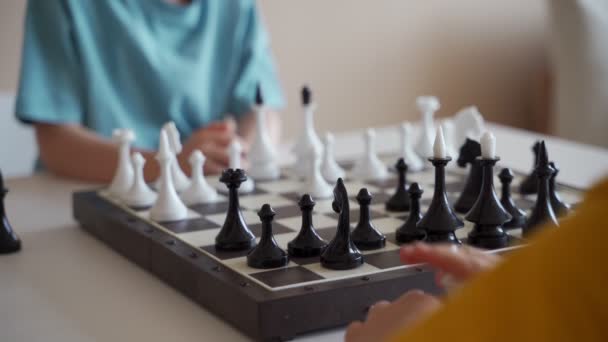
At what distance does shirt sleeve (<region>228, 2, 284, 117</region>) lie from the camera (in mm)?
2146

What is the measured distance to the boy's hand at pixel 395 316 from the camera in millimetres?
802

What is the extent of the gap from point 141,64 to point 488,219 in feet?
3.85

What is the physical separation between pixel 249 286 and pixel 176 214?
0.34 meters

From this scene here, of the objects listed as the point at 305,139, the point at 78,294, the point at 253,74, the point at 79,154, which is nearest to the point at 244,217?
the point at 78,294

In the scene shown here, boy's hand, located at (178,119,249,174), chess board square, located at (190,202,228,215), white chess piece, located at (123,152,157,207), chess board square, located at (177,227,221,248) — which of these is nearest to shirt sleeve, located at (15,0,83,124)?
boy's hand, located at (178,119,249,174)

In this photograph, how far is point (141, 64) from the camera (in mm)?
2061

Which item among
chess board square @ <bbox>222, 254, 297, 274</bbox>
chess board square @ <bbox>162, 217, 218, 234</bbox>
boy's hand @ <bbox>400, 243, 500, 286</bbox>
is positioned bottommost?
chess board square @ <bbox>222, 254, 297, 274</bbox>

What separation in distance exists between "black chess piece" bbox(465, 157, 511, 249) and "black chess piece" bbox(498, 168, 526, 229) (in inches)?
2.1

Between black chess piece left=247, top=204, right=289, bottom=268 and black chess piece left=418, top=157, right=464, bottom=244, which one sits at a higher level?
black chess piece left=418, top=157, right=464, bottom=244

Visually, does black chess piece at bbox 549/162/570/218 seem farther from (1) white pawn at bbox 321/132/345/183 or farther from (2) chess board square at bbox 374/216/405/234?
(1) white pawn at bbox 321/132/345/183

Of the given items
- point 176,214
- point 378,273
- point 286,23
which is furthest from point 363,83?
point 378,273

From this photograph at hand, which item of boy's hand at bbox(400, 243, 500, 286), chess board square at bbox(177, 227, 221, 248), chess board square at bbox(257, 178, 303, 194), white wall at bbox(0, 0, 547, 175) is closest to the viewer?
boy's hand at bbox(400, 243, 500, 286)

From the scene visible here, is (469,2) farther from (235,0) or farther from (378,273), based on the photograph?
(378,273)

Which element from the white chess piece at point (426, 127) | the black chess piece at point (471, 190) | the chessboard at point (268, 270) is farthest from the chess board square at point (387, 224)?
the white chess piece at point (426, 127)
